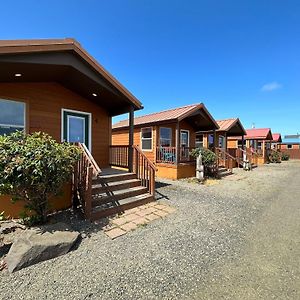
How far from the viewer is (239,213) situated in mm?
5395

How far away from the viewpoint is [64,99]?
6984mm

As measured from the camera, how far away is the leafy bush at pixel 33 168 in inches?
141

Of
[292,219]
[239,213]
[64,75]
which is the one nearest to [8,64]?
[64,75]

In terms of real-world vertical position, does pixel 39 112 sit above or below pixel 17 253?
above

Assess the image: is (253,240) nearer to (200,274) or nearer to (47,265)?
(200,274)

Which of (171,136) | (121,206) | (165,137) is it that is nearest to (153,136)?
(165,137)

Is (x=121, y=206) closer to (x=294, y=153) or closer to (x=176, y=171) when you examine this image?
(x=176, y=171)

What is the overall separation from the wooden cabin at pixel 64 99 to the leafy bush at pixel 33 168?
0.82 meters

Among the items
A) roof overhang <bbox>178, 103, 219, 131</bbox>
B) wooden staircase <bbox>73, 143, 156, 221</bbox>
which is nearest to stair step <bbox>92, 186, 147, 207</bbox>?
wooden staircase <bbox>73, 143, 156, 221</bbox>

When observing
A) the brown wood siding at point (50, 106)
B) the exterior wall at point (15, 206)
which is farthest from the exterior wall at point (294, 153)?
the exterior wall at point (15, 206)

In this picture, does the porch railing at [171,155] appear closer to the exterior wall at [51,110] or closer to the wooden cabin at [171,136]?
the wooden cabin at [171,136]

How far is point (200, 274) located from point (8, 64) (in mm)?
5853

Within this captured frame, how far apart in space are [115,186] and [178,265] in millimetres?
3384

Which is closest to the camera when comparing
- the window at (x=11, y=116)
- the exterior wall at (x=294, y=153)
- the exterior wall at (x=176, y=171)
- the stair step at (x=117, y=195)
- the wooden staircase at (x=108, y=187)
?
the wooden staircase at (x=108, y=187)
